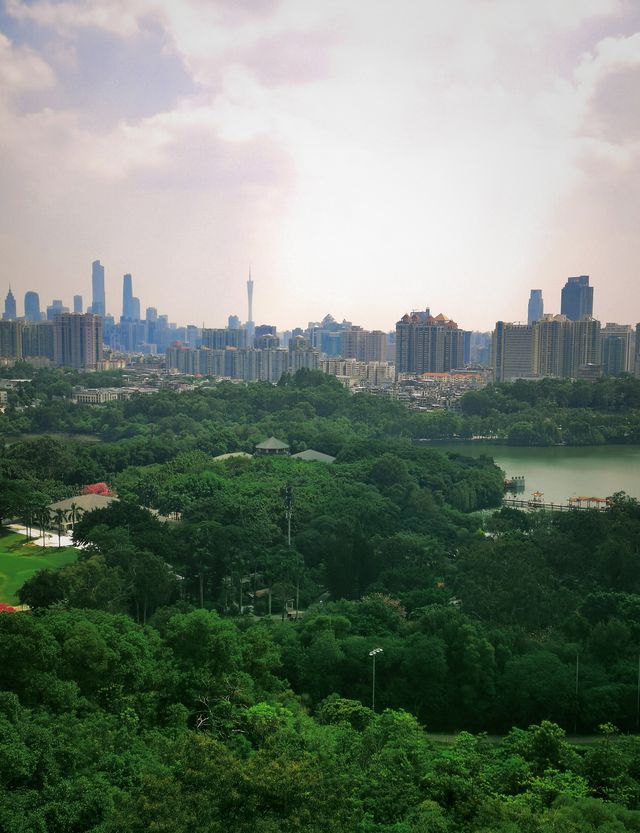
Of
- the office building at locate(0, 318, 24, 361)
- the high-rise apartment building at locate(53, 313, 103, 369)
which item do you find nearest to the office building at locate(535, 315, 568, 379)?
the high-rise apartment building at locate(53, 313, 103, 369)

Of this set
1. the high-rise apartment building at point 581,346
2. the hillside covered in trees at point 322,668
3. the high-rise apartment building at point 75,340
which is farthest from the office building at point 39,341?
the hillside covered in trees at point 322,668

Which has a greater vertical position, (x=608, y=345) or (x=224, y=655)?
(x=608, y=345)

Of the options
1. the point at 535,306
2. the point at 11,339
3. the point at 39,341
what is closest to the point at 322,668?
the point at 11,339

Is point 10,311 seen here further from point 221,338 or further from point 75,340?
point 221,338

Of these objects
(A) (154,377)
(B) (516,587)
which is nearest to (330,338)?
(A) (154,377)

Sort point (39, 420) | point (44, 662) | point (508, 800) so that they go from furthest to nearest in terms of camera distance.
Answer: point (39, 420), point (44, 662), point (508, 800)

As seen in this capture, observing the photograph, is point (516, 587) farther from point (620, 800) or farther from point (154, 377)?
point (154, 377)
